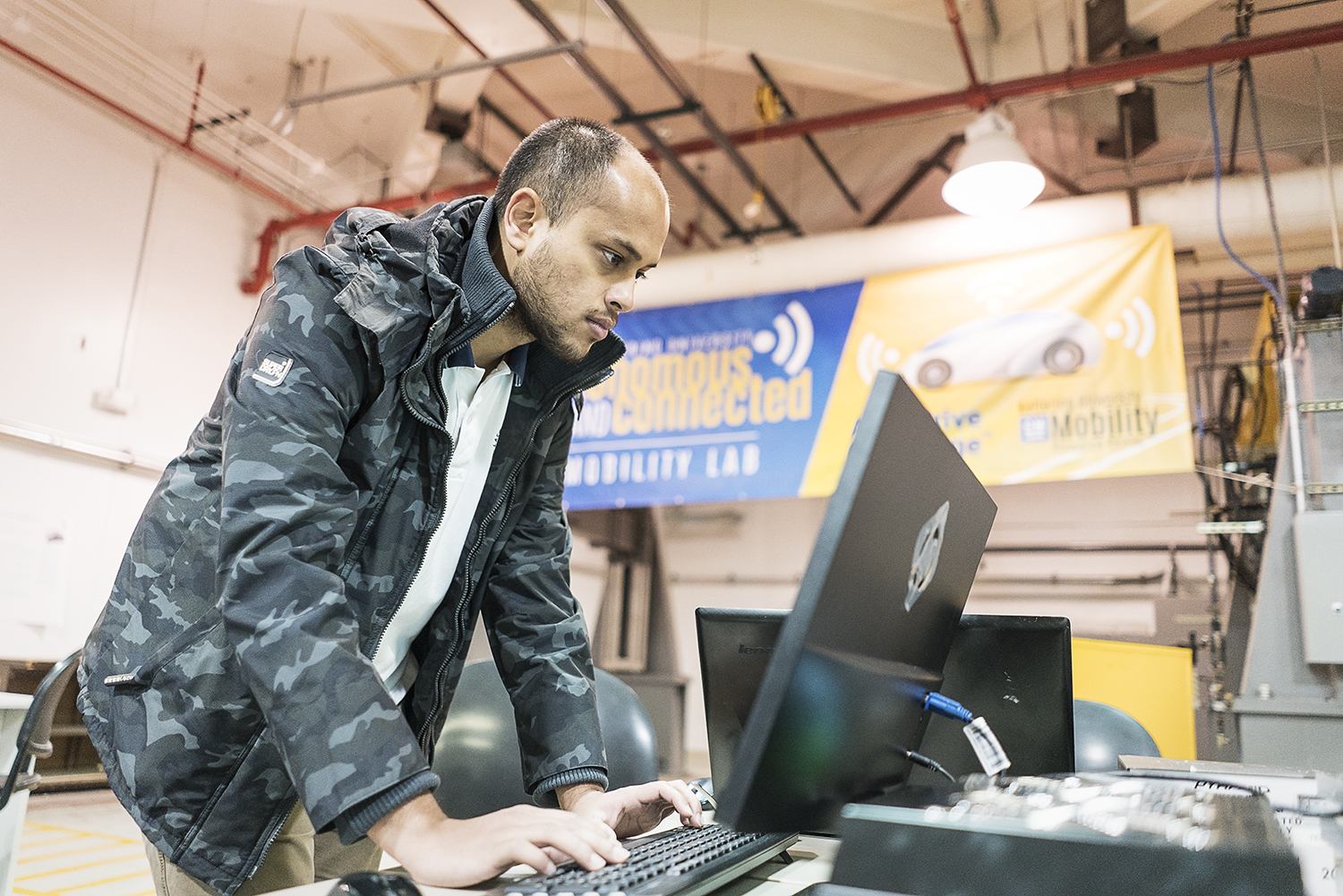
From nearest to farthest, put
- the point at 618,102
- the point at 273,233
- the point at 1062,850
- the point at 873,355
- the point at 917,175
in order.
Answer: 1. the point at 1062,850
2. the point at 873,355
3. the point at 618,102
4. the point at 273,233
5. the point at 917,175

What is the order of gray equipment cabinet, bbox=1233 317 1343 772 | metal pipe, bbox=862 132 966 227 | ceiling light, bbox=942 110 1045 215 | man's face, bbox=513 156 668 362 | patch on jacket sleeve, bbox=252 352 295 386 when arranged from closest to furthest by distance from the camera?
patch on jacket sleeve, bbox=252 352 295 386, man's face, bbox=513 156 668 362, gray equipment cabinet, bbox=1233 317 1343 772, ceiling light, bbox=942 110 1045 215, metal pipe, bbox=862 132 966 227

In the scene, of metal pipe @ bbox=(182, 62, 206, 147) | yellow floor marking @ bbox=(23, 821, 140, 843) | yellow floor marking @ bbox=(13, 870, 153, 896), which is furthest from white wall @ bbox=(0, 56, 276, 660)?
yellow floor marking @ bbox=(13, 870, 153, 896)

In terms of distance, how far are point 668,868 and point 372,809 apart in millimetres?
267

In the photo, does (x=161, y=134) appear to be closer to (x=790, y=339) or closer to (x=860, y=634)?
(x=790, y=339)

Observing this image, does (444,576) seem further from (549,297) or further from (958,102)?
(958,102)

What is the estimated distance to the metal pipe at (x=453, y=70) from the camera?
4.46m

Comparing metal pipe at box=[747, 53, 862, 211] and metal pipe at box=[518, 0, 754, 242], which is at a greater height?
metal pipe at box=[747, 53, 862, 211]

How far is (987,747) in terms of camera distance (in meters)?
0.84

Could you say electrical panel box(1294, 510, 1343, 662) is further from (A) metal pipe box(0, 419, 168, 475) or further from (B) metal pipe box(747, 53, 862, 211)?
(A) metal pipe box(0, 419, 168, 475)

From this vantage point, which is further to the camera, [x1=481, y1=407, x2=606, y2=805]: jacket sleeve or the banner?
the banner

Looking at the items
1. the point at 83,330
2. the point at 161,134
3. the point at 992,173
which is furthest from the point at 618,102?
the point at 83,330

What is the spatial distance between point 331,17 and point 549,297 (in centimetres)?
499

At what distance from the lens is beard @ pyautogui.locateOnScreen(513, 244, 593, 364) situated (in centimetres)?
116

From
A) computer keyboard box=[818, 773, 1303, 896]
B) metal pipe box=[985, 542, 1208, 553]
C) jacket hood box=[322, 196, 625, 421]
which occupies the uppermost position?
metal pipe box=[985, 542, 1208, 553]
